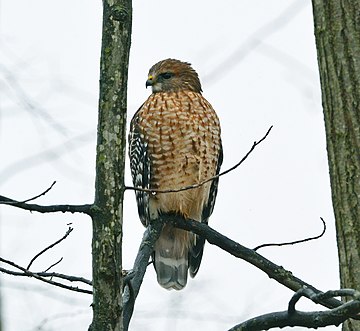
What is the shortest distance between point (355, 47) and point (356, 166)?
53 cm

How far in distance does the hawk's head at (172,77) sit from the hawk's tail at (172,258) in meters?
1.12

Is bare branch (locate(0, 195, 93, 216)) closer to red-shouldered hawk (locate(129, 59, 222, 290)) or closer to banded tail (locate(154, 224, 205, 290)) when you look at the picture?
red-shouldered hawk (locate(129, 59, 222, 290))

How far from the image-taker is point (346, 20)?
3.46 metres

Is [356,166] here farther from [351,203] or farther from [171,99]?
[171,99]

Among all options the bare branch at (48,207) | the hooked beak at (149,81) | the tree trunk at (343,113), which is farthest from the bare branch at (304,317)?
the hooked beak at (149,81)

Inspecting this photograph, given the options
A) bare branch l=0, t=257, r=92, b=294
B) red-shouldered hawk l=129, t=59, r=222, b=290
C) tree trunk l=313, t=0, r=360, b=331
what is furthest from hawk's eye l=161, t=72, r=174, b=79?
bare branch l=0, t=257, r=92, b=294

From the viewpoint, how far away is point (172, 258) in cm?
561

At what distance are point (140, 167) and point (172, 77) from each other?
0.88 m

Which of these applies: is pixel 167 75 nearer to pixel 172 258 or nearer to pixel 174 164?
pixel 174 164

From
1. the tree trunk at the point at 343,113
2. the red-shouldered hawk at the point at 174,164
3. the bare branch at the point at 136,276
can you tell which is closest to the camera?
the bare branch at the point at 136,276

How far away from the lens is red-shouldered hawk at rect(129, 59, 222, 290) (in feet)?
18.0

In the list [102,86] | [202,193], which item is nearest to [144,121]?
[202,193]

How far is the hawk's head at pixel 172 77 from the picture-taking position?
599 cm

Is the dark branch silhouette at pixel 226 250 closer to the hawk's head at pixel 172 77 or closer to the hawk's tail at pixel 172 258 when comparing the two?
the hawk's tail at pixel 172 258
